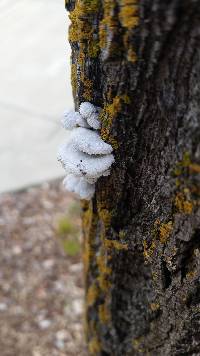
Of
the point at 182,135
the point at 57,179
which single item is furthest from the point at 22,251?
the point at 182,135

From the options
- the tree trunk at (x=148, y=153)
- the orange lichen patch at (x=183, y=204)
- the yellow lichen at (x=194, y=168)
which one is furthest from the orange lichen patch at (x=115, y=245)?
the yellow lichen at (x=194, y=168)

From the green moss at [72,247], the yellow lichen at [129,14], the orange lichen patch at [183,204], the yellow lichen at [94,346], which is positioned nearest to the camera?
the yellow lichen at [129,14]

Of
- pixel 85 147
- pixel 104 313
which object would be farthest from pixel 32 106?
pixel 85 147

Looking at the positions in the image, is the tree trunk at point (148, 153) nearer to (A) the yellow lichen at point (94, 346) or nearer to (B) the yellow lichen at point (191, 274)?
(B) the yellow lichen at point (191, 274)

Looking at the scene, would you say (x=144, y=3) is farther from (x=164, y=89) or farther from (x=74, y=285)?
(x=74, y=285)

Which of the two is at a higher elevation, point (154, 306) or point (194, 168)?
point (194, 168)

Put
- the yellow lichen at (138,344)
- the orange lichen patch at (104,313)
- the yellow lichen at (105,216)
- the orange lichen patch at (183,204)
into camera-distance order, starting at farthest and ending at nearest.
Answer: the orange lichen patch at (104,313), the yellow lichen at (138,344), the yellow lichen at (105,216), the orange lichen patch at (183,204)

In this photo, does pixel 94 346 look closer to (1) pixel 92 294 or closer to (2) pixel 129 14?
(1) pixel 92 294
